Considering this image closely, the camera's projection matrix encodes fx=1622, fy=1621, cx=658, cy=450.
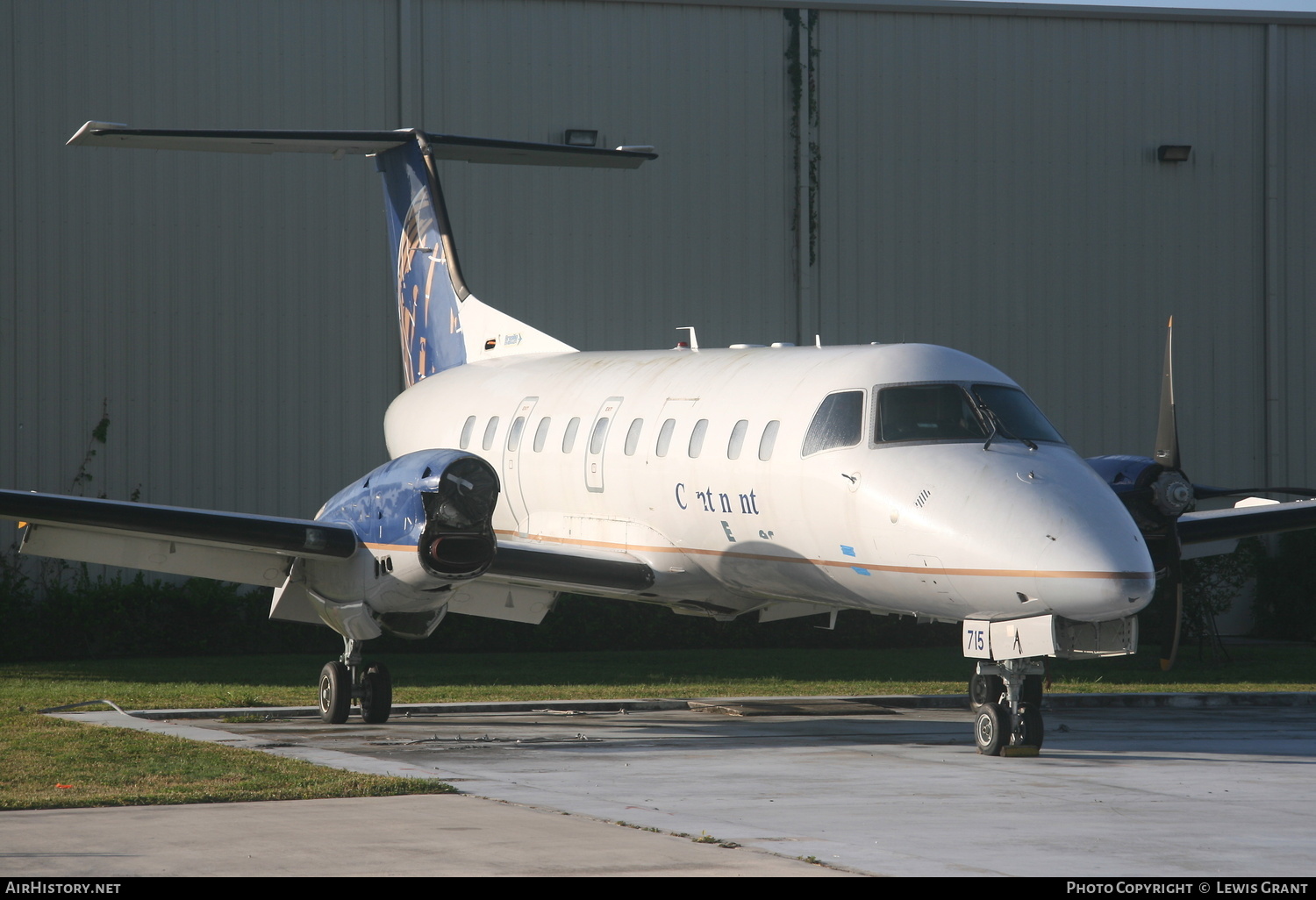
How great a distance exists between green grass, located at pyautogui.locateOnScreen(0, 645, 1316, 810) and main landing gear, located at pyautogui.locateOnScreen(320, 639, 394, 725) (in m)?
1.35

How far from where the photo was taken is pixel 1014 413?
1088cm

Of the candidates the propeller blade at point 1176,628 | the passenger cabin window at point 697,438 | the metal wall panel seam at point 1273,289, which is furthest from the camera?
the metal wall panel seam at point 1273,289

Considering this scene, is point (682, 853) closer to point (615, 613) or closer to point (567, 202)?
point (615, 613)

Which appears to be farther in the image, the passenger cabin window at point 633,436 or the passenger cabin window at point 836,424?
the passenger cabin window at point 633,436

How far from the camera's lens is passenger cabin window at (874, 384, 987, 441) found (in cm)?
1074

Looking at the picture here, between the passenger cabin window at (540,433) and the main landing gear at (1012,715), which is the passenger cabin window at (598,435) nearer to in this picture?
the passenger cabin window at (540,433)

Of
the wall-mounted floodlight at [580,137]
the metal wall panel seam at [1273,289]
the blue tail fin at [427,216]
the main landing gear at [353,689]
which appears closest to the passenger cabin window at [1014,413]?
the main landing gear at [353,689]

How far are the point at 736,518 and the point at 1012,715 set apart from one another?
8.02 ft

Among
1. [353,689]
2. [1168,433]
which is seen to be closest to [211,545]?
[353,689]

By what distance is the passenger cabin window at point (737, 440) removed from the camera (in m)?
11.9

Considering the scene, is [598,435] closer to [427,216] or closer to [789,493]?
[789,493]

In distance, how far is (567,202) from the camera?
79.0ft

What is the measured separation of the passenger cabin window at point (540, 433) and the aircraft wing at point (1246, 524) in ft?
18.5

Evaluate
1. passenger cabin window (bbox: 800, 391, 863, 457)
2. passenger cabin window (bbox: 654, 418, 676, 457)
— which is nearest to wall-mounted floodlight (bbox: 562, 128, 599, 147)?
passenger cabin window (bbox: 654, 418, 676, 457)
